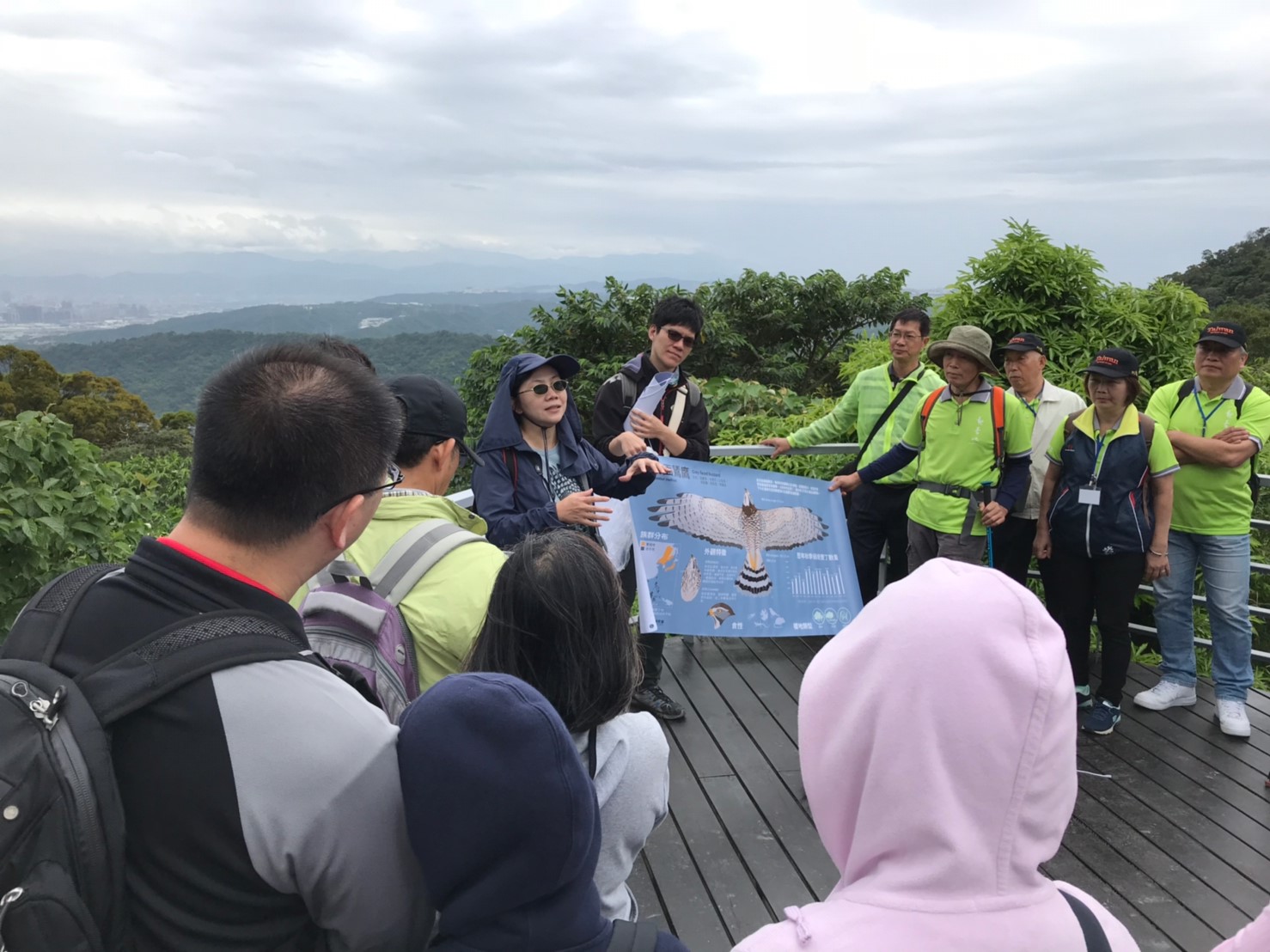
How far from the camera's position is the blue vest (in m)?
3.91

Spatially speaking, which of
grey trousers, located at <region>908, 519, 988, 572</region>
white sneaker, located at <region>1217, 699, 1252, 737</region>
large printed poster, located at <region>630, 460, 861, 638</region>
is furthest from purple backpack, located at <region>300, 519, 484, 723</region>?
white sneaker, located at <region>1217, 699, 1252, 737</region>

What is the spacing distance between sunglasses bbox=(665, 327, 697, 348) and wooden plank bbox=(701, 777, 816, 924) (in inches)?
76.2

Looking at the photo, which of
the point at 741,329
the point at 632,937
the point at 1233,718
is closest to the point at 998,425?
the point at 1233,718

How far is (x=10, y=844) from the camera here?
0.95 meters

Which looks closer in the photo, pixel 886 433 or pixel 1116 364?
pixel 1116 364

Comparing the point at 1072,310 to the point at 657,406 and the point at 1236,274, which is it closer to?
the point at 657,406

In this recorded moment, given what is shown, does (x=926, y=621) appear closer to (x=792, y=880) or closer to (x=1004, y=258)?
A: (x=792, y=880)

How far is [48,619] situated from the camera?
1106mm

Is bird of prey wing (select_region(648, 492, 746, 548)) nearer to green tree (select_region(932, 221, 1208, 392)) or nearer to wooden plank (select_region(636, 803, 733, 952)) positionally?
wooden plank (select_region(636, 803, 733, 952))

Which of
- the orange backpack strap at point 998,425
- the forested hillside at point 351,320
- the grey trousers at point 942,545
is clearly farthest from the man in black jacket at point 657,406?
the forested hillside at point 351,320

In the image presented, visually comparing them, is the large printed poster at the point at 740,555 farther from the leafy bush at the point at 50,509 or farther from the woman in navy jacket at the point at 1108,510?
the leafy bush at the point at 50,509

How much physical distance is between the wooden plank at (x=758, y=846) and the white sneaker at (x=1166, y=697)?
2.14 m

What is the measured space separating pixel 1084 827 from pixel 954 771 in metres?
2.65

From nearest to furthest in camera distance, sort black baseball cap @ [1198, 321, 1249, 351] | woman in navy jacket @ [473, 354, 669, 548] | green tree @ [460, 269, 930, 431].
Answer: woman in navy jacket @ [473, 354, 669, 548], black baseball cap @ [1198, 321, 1249, 351], green tree @ [460, 269, 930, 431]
